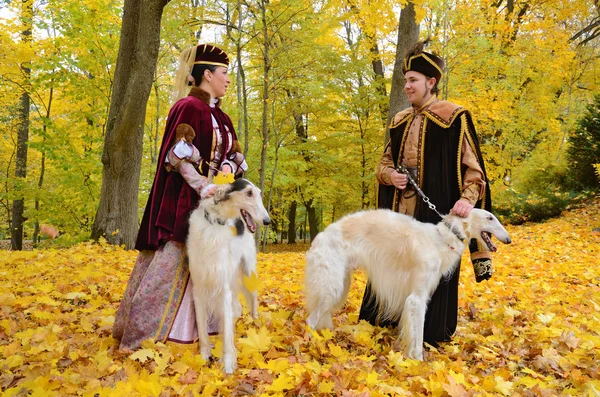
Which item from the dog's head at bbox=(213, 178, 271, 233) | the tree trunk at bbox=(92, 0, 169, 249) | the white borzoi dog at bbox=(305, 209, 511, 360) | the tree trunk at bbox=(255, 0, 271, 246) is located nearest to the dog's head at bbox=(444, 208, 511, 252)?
the white borzoi dog at bbox=(305, 209, 511, 360)

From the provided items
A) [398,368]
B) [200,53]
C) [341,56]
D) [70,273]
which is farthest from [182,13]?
[398,368]

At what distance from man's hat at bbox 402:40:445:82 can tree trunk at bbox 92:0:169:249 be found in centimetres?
519

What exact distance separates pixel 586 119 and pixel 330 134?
26.4 ft

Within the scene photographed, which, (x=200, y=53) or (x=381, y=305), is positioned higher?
(x=200, y=53)

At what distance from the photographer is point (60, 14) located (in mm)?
9648

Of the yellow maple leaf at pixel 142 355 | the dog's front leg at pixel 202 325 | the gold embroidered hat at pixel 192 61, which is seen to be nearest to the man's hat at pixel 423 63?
the gold embroidered hat at pixel 192 61

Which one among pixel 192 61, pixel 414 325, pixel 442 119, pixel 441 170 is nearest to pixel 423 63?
pixel 442 119

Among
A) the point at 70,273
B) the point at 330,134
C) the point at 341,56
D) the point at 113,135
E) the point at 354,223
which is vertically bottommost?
the point at 70,273

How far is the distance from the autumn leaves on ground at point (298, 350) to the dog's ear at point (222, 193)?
3.35 ft

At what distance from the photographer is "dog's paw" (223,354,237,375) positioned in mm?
2797

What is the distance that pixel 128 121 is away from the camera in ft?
23.5

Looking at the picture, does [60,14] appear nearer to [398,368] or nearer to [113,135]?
[113,135]

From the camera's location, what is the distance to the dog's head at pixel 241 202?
9.14ft

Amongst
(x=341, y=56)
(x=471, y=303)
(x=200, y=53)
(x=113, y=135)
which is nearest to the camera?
(x=200, y=53)
